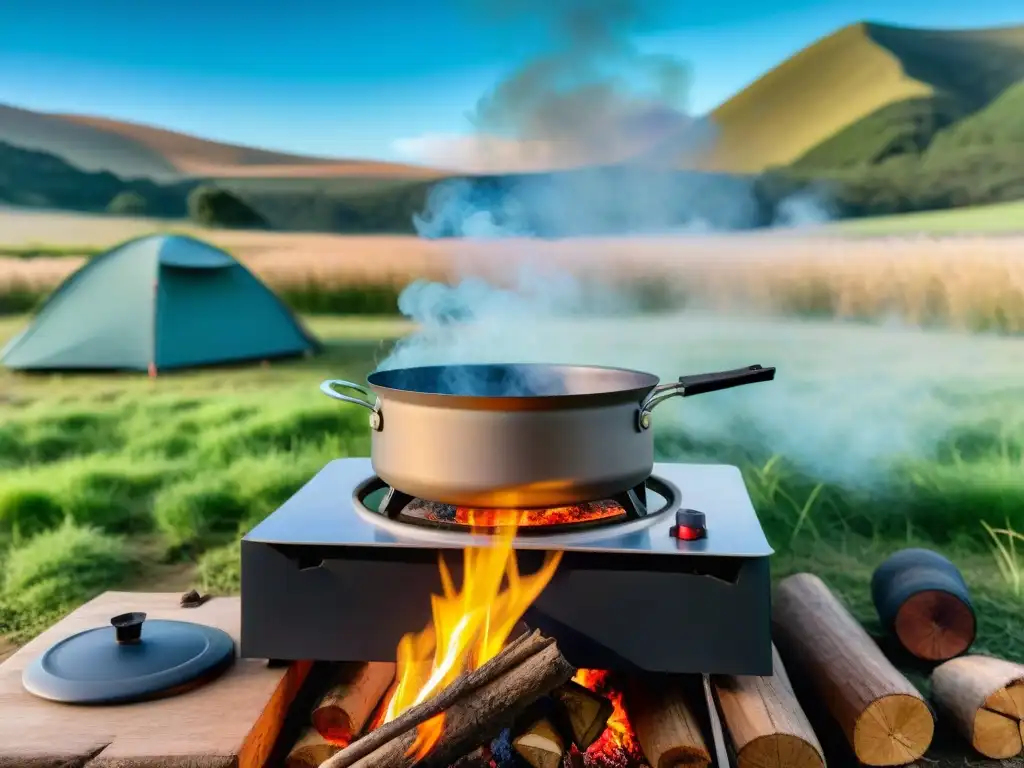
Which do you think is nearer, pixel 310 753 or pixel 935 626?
pixel 310 753

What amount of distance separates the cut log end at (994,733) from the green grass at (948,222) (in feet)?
8.55

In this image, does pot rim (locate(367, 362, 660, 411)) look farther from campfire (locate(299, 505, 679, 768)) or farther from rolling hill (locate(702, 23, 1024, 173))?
rolling hill (locate(702, 23, 1024, 173))

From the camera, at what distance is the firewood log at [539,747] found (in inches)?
60.7

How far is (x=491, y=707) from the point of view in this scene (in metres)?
1.40

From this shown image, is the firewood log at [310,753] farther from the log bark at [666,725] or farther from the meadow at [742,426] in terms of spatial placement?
the meadow at [742,426]

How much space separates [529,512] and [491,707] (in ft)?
1.34

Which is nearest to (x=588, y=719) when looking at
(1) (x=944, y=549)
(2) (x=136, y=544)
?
(1) (x=944, y=549)

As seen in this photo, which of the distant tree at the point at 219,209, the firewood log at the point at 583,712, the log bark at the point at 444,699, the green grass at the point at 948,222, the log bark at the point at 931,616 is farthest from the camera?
the distant tree at the point at 219,209

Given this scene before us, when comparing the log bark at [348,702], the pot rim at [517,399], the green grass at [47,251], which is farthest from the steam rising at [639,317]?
the green grass at [47,251]

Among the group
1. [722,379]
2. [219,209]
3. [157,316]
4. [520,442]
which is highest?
[219,209]

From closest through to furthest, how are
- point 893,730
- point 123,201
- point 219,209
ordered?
point 893,730, point 219,209, point 123,201

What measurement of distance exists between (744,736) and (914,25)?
11.0 ft

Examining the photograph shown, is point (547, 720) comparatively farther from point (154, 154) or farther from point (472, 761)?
point (154, 154)

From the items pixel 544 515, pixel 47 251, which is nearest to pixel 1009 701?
pixel 544 515
